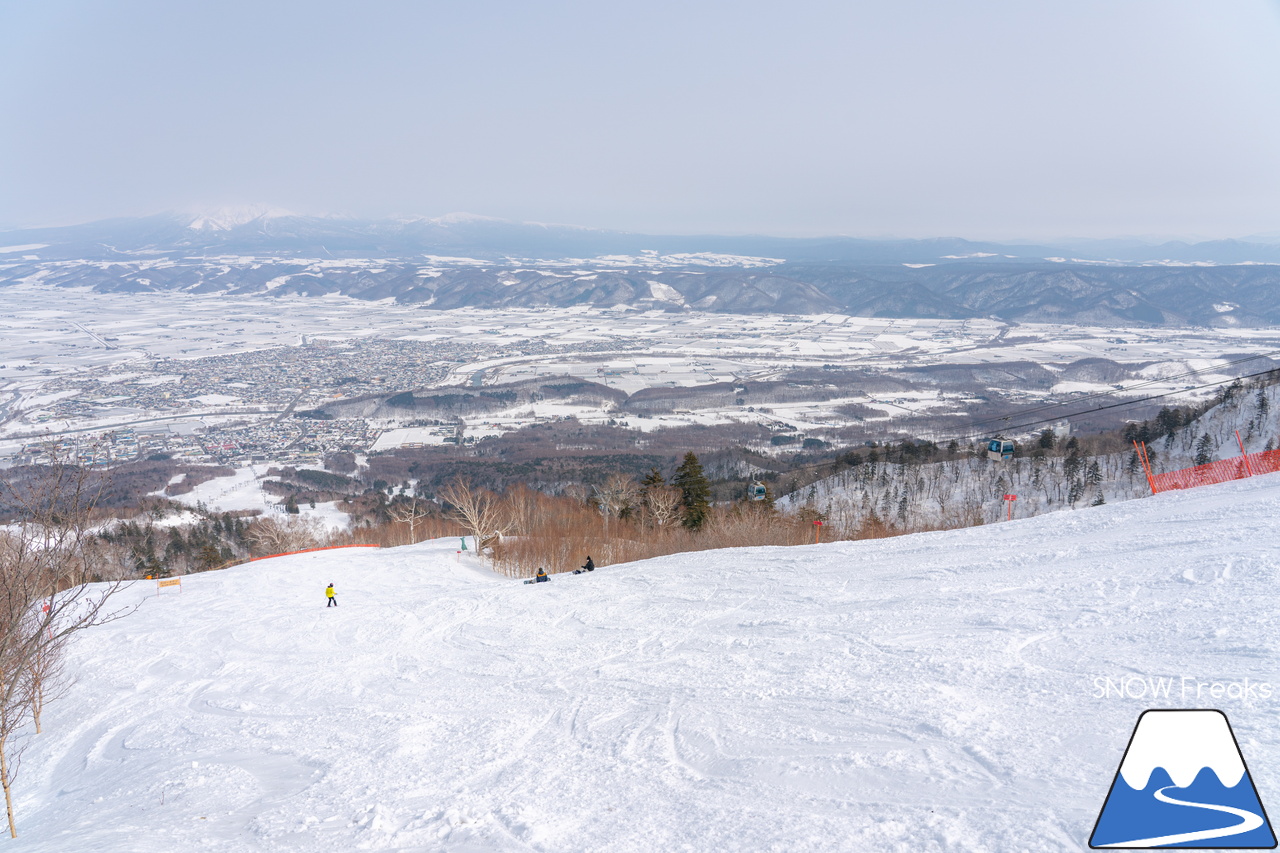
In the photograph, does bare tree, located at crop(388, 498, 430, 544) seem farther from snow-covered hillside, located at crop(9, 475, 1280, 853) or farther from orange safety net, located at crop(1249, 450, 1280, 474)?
orange safety net, located at crop(1249, 450, 1280, 474)

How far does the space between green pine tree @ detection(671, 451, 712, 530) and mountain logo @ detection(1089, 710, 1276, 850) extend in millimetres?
26393

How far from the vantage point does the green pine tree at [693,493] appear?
100 ft

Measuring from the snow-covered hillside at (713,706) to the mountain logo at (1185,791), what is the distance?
0.67 metres

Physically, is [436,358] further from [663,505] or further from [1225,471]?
[1225,471]

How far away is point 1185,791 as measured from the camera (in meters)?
3.75

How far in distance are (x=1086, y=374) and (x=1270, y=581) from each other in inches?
4909

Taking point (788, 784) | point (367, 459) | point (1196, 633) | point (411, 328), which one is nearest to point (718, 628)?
point (788, 784)

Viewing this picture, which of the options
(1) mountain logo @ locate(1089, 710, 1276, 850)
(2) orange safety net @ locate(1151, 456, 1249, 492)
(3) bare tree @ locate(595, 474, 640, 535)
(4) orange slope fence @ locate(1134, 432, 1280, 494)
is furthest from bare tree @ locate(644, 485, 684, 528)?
(1) mountain logo @ locate(1089, 710, 1276, 850)

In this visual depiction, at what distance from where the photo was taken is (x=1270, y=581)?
8836 mm

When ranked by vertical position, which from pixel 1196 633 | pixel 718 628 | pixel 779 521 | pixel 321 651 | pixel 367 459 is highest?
pixel 1196 633

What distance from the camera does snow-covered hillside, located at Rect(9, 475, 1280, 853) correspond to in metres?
5.50

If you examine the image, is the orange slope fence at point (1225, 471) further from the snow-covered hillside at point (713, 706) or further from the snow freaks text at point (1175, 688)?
the snow freaks text at point (1175, 688)

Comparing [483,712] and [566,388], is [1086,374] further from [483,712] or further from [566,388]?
[483,712]

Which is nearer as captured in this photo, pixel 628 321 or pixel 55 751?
pixel 55 751
